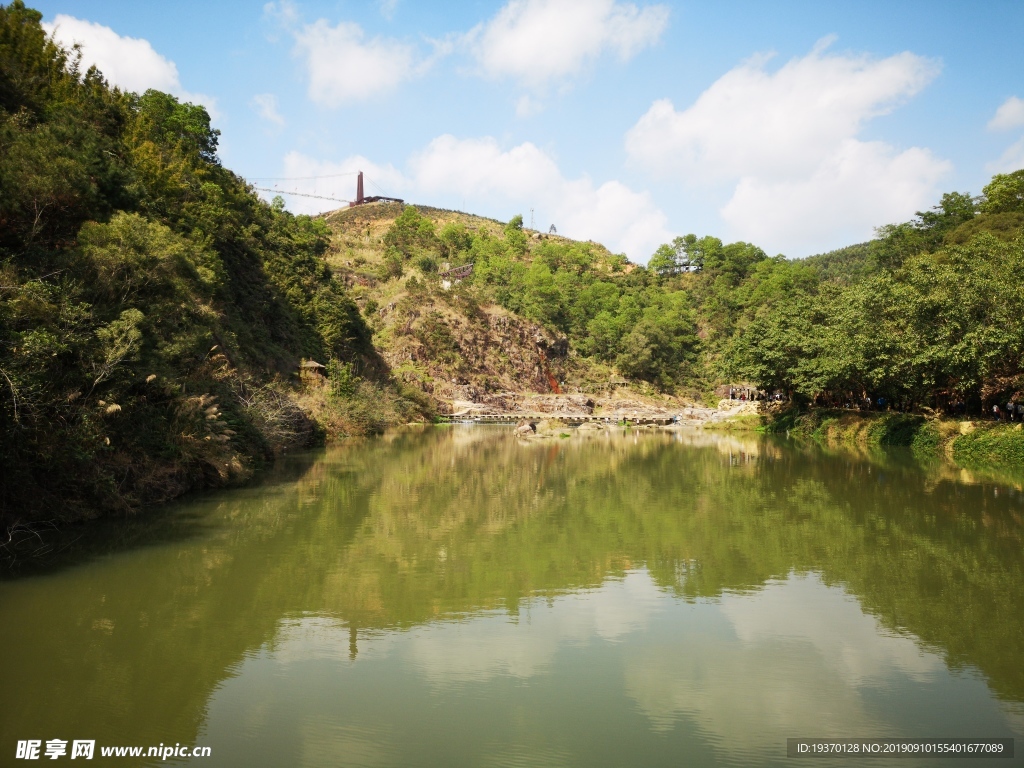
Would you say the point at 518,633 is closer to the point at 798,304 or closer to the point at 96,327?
the point at 96,327

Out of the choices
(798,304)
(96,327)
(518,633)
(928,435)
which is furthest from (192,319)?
(798,304)

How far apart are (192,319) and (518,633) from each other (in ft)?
55.2

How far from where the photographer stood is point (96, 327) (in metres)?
14.1

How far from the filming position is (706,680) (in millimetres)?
7109

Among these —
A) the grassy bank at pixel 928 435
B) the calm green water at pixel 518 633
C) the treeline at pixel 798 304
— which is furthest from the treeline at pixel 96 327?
the treeline at pixel 798 304

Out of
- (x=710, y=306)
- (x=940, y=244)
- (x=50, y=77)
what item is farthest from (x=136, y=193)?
(x=710, y=306)

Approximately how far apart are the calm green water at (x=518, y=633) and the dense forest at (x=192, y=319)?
213 cm

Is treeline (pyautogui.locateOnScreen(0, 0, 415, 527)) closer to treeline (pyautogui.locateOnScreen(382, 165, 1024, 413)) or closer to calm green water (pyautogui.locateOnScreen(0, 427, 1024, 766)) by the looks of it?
calm green water (pyautogui.locateOnScreen(0, 427, 1024, 766))

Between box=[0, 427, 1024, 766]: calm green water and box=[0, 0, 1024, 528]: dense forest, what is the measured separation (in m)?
2.13

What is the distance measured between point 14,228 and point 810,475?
23.4m

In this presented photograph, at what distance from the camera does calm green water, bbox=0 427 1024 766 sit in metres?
6.05

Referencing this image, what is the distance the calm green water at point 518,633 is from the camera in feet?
19.8

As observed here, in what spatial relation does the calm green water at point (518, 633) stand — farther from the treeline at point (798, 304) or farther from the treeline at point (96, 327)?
the treeline at point (798, 304)

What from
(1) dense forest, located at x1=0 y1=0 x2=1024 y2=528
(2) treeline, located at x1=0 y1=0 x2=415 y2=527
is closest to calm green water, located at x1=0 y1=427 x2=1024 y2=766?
(2) treeline, located at x1=0 y1=0 x2=415 y2=527
